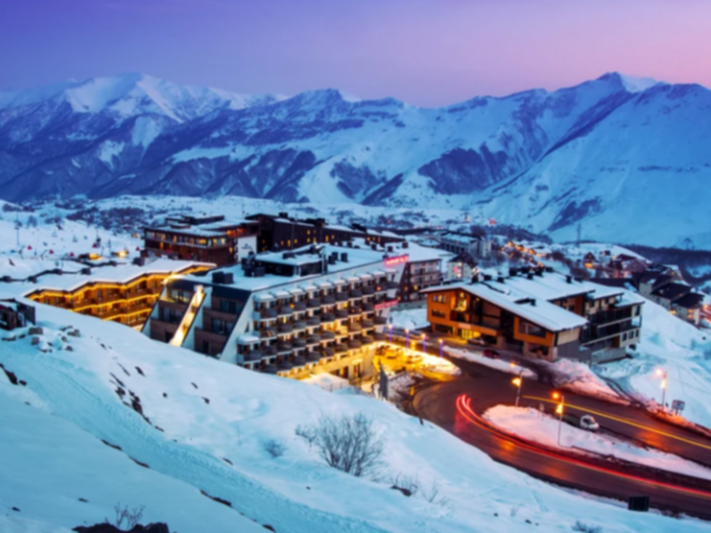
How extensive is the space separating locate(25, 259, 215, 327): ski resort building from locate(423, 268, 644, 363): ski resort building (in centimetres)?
2762

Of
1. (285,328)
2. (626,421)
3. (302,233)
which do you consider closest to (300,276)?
(285,328)

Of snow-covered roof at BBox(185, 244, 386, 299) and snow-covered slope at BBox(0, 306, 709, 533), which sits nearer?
snow-covered slope at BBox(0, 306, 709, 533)

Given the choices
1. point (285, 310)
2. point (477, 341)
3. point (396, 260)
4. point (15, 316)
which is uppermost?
point (15, 316)

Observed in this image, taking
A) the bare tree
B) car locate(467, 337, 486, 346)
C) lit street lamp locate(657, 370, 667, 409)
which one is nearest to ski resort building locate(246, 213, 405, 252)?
car locate(467, 337, 486, 346)

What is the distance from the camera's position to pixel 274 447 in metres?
26.5

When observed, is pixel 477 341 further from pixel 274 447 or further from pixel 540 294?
pixel 274 447

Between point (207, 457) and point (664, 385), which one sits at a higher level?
point (207, 457)

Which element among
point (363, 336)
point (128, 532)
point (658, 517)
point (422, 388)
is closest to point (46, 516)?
point (128, 532)

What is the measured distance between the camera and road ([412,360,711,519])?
36.9 metres

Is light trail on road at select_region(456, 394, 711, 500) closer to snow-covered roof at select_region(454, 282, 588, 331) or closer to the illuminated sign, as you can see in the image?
snow-covered roof at select_region(454, 282, 588, 331)

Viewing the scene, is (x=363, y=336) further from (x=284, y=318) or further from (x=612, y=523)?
(x=612, y=523)

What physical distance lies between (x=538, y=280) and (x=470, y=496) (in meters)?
50.2

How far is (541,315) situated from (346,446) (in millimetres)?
40311

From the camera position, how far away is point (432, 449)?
33719 millimetres
